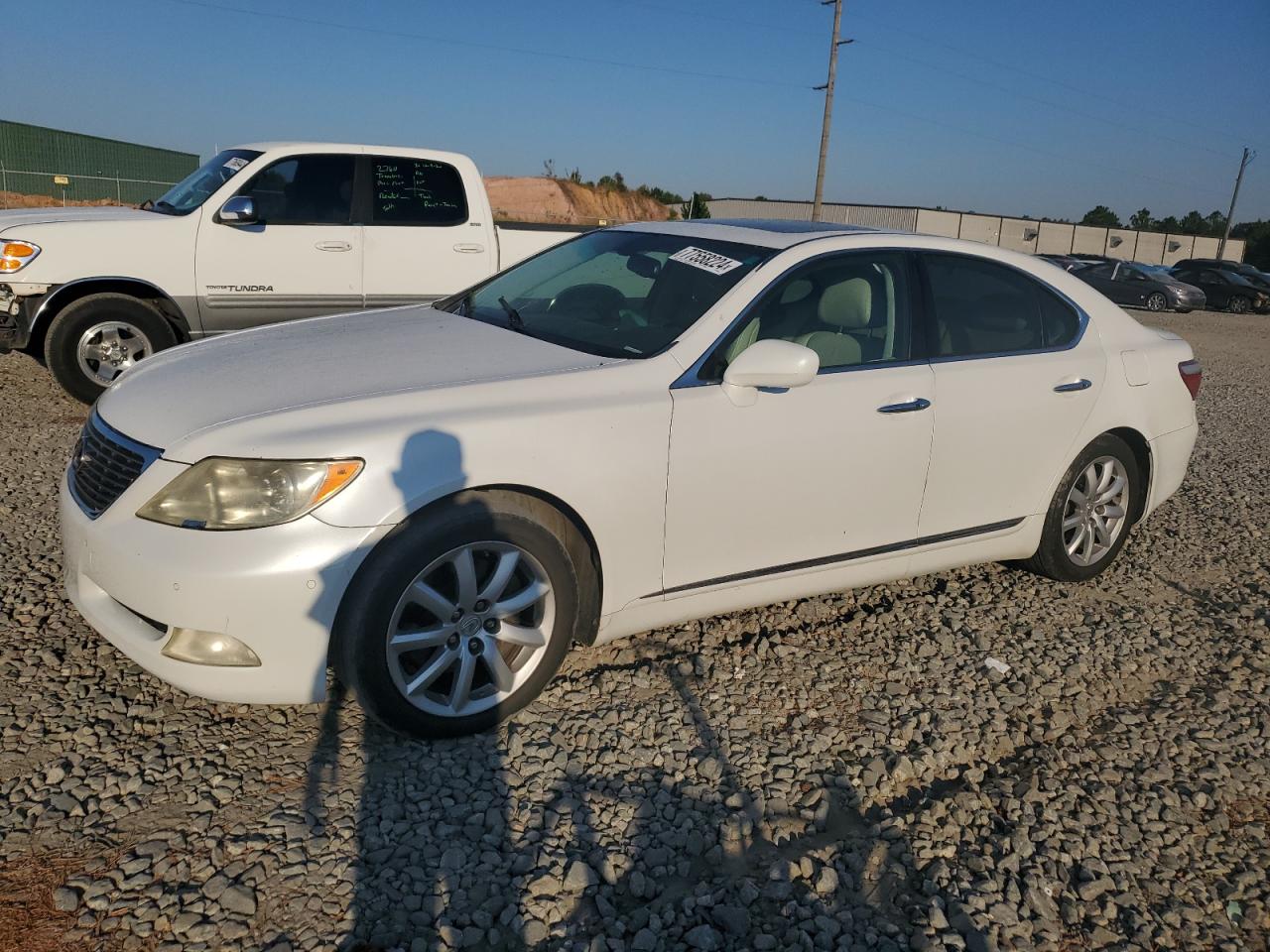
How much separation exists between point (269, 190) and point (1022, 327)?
5733mm

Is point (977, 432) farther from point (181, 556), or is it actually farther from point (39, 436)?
point (39, 436)

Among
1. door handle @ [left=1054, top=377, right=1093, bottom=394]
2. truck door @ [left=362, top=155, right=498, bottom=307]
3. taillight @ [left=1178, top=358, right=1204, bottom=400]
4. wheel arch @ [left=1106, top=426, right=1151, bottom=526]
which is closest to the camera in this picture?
door handle @ [left=1054, top=377, right=1093, bottom=394]

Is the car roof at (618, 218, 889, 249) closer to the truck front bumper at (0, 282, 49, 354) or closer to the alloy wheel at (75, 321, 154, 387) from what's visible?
the alloy wheel at (75, 321, 154, 387)

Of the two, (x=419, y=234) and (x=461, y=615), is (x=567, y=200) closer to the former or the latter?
(x=419, y=234)

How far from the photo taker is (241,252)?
7.35 meters

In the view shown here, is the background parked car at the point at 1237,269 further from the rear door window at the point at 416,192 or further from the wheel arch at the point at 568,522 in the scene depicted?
the wheel arch at the point at 568,522

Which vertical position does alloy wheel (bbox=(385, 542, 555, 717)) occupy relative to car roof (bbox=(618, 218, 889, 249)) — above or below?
below

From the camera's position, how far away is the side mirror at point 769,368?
3.30 metres

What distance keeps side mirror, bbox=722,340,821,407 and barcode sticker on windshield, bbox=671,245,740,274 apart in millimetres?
526

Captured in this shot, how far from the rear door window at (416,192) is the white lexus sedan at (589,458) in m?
3.77

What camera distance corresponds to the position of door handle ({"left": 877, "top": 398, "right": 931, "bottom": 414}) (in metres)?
3.75

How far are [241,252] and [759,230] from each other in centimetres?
478

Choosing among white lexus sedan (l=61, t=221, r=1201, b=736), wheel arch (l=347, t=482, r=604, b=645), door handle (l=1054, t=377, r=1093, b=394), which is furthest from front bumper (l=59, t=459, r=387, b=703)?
door handle (l=1054, t=377, r=1093, b=394)

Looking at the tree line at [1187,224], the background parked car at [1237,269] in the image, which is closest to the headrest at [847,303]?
the background parked car at [1237,269]
